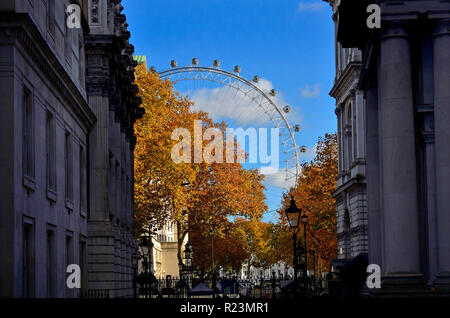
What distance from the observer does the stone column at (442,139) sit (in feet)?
82.3

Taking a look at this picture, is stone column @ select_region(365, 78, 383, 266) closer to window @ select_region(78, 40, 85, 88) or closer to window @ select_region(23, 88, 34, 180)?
window @ select_region(23, 88, 34, 180)

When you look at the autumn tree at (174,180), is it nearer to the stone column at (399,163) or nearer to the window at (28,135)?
the window at (28,135)

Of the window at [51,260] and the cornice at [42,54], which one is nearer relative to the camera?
Result: the cornice at [42,54]

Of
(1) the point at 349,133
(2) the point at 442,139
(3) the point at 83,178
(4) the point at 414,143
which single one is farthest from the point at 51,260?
(1) the point at 349,133

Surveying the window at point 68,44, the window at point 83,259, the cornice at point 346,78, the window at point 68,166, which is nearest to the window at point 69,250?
the window at point 68,166

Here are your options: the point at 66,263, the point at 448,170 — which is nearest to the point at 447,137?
the point at 448,170

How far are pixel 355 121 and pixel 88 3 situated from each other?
3284 centimetres

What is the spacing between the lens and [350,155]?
8050 cm

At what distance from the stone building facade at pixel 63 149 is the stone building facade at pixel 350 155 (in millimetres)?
19528

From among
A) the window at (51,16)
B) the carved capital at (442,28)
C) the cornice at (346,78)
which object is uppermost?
the cornice at (346,78)

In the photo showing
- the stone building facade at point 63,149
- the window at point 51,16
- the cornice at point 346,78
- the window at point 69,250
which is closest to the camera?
the stone building facade at point 63,149

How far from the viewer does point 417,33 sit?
2658 cm

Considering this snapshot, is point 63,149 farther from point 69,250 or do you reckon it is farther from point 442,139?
point 442,139

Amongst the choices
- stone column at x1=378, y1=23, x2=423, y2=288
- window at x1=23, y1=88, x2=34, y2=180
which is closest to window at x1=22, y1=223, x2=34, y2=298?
window at x1=23, y1=88, x2=34, y2=180
